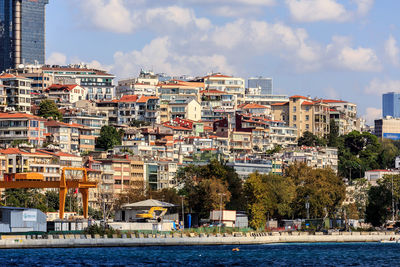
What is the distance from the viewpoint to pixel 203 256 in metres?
91.3

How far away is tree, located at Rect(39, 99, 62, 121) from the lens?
6890 inches

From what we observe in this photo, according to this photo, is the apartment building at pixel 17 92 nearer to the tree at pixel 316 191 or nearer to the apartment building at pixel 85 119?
the apartment building at pixel 85 119

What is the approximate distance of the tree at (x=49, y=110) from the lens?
17500cm

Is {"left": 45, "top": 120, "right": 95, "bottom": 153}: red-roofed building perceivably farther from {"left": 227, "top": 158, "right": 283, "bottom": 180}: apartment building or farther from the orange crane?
the orange crane

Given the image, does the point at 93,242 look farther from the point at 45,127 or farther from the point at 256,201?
the point at 45,127

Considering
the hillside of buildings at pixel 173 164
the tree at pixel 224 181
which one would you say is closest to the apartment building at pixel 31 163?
the hillside of buildings at pixel 173 164

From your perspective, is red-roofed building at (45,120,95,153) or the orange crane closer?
the orange crane

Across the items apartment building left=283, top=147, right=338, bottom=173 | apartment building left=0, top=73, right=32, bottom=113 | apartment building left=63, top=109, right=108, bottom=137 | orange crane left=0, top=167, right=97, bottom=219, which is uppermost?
apartment building left=0, top=73, right=32, bottom=113

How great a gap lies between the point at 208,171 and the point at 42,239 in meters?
35.9

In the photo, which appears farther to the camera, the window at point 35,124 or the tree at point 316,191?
the window at point 35,124

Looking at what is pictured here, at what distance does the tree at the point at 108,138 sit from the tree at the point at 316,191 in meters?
32.2

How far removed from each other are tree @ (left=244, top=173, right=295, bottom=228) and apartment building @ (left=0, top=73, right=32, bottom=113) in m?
59.4

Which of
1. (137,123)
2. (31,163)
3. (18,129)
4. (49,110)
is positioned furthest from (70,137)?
(137,123)

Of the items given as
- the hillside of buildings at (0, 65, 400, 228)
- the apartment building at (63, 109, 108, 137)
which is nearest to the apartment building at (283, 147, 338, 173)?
the hillside of buildings at (0, 65, 400, 228)
